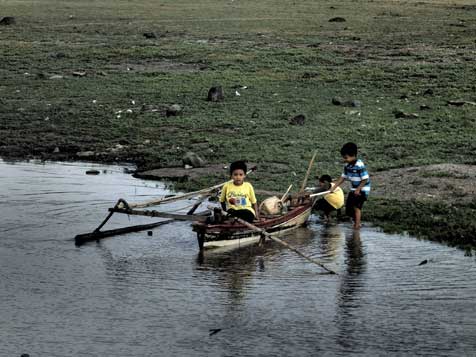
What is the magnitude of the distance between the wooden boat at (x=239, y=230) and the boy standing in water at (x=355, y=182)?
2.25ft

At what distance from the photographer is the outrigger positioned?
43.9ft

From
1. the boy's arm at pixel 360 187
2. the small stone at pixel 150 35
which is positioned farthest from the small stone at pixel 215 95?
the small stone at pixel 150 35

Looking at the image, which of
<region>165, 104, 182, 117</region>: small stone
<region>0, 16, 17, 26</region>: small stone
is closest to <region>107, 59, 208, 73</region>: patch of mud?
<region>165, 104, 182, 117</region>: small stone

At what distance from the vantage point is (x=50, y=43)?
37.3m

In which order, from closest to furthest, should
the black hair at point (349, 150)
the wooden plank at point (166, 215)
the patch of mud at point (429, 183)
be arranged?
1. the wooden plank at point (166, 215)
2. the black hair at point (349, 150)
3. the patch of mud at point (429, 183)

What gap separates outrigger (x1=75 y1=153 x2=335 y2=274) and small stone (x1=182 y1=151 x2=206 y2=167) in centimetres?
385

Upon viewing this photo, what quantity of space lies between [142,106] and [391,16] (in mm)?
25824

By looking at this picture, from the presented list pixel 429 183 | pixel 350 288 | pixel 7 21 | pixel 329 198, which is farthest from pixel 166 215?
pixel 7 21

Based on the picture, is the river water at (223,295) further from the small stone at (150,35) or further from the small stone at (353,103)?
the small stone at (150,35)

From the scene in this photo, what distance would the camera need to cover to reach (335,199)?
51.2 ft

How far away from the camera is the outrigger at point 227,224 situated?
1337 cm

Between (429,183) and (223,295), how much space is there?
630 cm

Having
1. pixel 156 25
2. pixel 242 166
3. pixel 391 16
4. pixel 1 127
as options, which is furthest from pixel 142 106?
pixel 391 16

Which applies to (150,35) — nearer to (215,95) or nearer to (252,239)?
(215,95)
